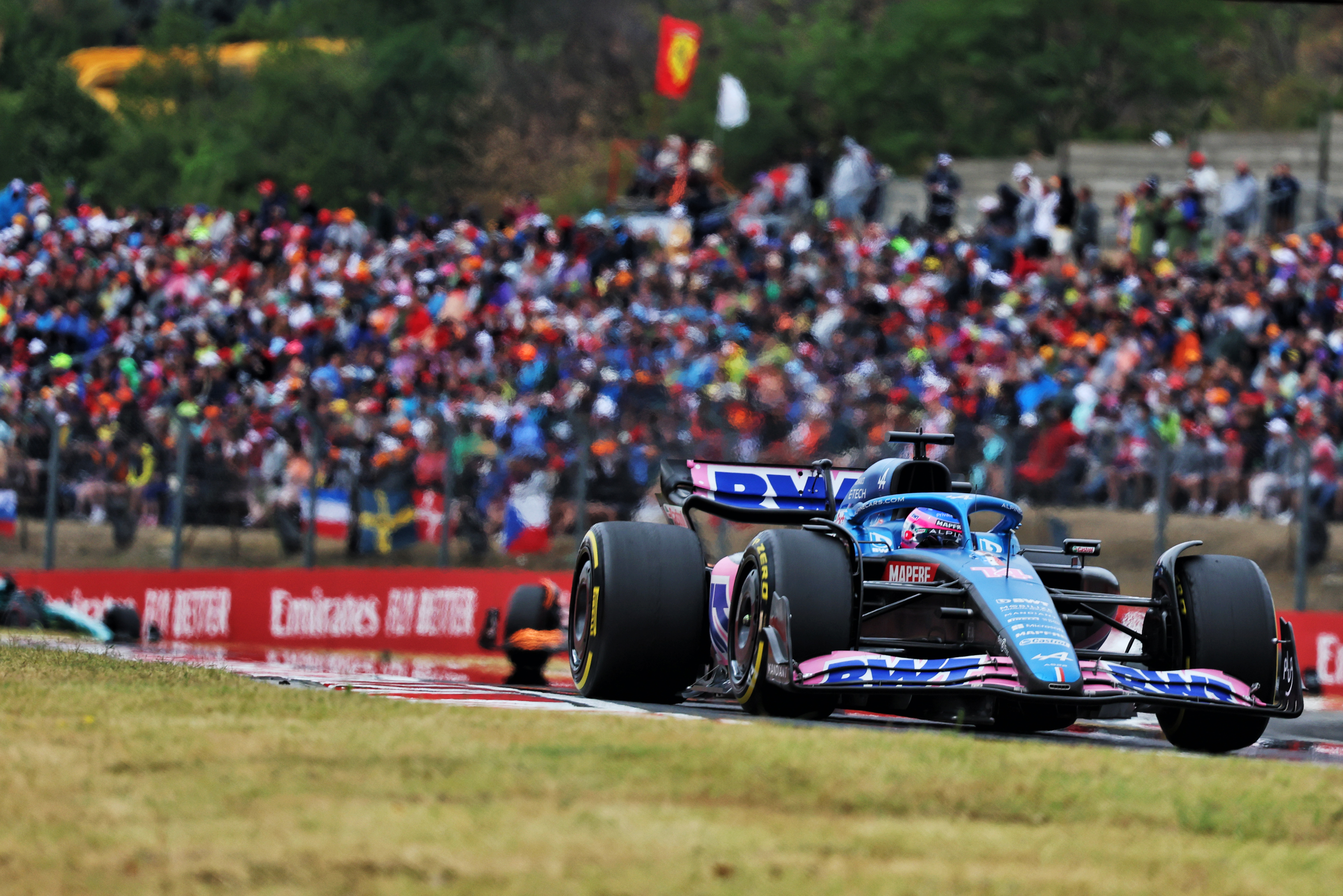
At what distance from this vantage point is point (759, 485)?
10.5 meters

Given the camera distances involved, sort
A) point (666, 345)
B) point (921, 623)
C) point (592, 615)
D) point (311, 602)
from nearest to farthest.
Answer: point (921, 623)
point (592, 615)
point (311, 602)
point (666, 345)

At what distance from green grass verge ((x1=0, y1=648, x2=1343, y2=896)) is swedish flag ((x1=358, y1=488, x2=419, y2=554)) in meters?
9.67

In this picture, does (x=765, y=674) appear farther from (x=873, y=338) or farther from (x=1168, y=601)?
(x=873, y=338)

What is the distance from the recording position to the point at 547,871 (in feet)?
14.7

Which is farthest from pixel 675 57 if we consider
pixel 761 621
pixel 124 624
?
pixel 761 621

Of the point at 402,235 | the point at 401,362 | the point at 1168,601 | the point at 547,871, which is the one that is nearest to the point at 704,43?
the point at 402,235

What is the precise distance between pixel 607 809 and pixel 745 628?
3.64 m

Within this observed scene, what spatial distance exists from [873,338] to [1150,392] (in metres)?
4.24

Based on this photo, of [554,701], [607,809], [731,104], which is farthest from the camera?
[731,104]

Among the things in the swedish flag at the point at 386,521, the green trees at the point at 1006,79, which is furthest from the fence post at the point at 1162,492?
the green trees at the point at 1006,79

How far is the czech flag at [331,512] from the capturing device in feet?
57.2

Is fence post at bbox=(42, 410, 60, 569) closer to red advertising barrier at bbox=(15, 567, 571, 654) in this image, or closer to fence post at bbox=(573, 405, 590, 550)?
red advertising barrier at bbox=(15, 567, 571, 654)

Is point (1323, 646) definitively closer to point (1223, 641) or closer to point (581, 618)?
point (1223, 641)

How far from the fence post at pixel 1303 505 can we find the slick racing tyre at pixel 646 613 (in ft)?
24.0
